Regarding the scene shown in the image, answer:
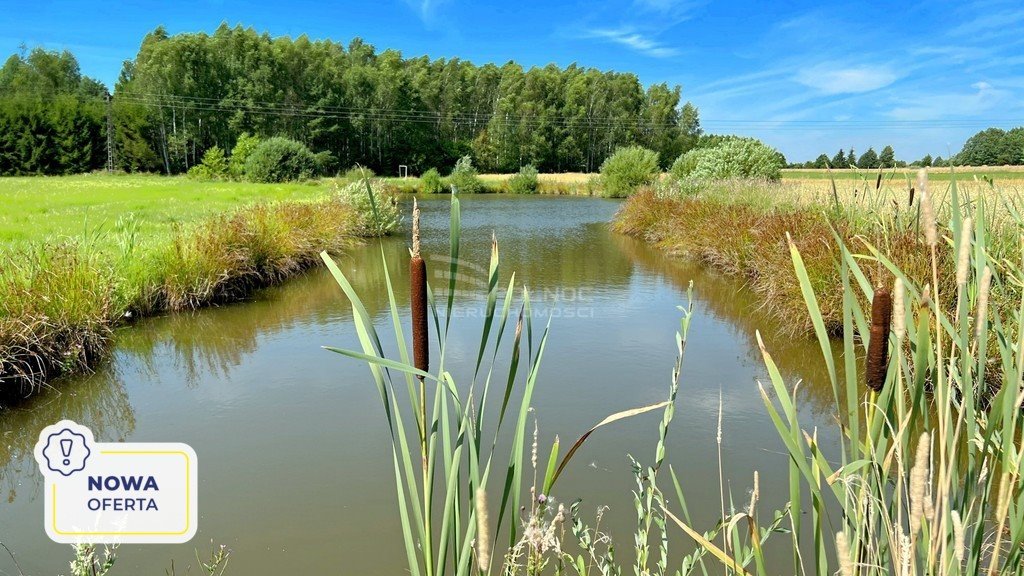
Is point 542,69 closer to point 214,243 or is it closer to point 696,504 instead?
point 214,243

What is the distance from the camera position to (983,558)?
6.68 feet

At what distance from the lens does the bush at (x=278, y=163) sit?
22469 millimetres

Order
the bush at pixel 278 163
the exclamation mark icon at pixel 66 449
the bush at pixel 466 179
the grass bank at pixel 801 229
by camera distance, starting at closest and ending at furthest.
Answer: the exclamation mark icon at pixel 66 449 < the grass bank at pixel 801 229 < the bush at pixel 278 163 < the bush at pixel 466 179

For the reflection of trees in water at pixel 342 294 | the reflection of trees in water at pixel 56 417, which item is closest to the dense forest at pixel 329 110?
the reflection of trees in water at pixel 342 294

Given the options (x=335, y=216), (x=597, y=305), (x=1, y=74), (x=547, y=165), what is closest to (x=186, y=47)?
(x=1, y=74)

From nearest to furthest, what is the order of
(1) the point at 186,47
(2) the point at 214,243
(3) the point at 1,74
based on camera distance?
1. (2) the point at 214,243
2. (1) the point at 186,47
3. (3) the point at 1,74

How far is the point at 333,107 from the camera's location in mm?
43156

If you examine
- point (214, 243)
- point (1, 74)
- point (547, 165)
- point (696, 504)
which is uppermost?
point (1, 74)

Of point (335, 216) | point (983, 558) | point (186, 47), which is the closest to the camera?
point (983, 558)

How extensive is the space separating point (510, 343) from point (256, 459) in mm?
2621

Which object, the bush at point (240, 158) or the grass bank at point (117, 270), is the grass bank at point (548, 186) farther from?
the grass bank at point (117, 270)

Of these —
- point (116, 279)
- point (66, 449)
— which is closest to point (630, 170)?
point (116, 279)

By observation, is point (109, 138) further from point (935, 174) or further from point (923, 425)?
point (923, 425)

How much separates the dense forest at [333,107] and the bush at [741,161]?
1052 inches
